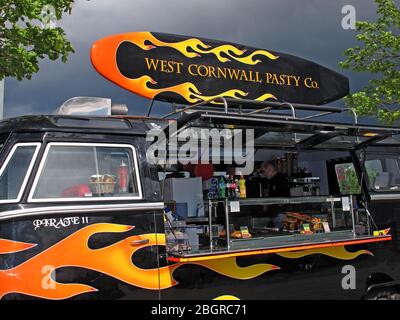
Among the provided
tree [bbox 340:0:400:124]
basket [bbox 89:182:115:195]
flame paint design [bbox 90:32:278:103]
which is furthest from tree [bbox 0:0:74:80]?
tree [bbox 340:0:400:124]

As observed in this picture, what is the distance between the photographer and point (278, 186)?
644 centimetres

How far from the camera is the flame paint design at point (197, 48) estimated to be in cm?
535

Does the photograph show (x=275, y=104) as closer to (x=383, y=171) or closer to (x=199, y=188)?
(x=199, y=188)

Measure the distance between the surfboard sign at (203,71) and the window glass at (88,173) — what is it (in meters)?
1.49

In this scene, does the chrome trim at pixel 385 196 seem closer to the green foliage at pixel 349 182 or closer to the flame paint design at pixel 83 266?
the green foliage at pixel 349 182

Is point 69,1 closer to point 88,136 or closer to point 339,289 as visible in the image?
point 88,136

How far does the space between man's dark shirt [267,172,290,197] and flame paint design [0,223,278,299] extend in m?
2.53

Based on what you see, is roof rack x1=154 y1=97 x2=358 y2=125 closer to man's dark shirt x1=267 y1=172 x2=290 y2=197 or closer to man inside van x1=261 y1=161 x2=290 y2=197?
man inside van x1=261 y1=161 x2=290 y2=197

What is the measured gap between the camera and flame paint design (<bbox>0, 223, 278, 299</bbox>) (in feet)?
10.9

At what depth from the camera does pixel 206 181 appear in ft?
18.2

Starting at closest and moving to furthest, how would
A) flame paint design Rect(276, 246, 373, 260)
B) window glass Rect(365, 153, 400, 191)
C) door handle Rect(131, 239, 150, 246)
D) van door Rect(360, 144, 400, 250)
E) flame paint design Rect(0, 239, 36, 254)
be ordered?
flame paint design Rect(0, 239, 36, 254), door handle Rect(131, 239, 150, 246), flame paint design Rect(276, 246, 373, 260), van door Rect(360, 144, 400, 250), window glass Rect(365, 153, 400, 191)

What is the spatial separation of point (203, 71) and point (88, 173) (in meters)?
2.40

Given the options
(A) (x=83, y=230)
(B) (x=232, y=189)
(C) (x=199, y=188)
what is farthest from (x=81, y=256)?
(B) (x=232, y=189)

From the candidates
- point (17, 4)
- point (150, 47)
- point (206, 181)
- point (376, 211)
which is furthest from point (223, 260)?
point (17, 4)
